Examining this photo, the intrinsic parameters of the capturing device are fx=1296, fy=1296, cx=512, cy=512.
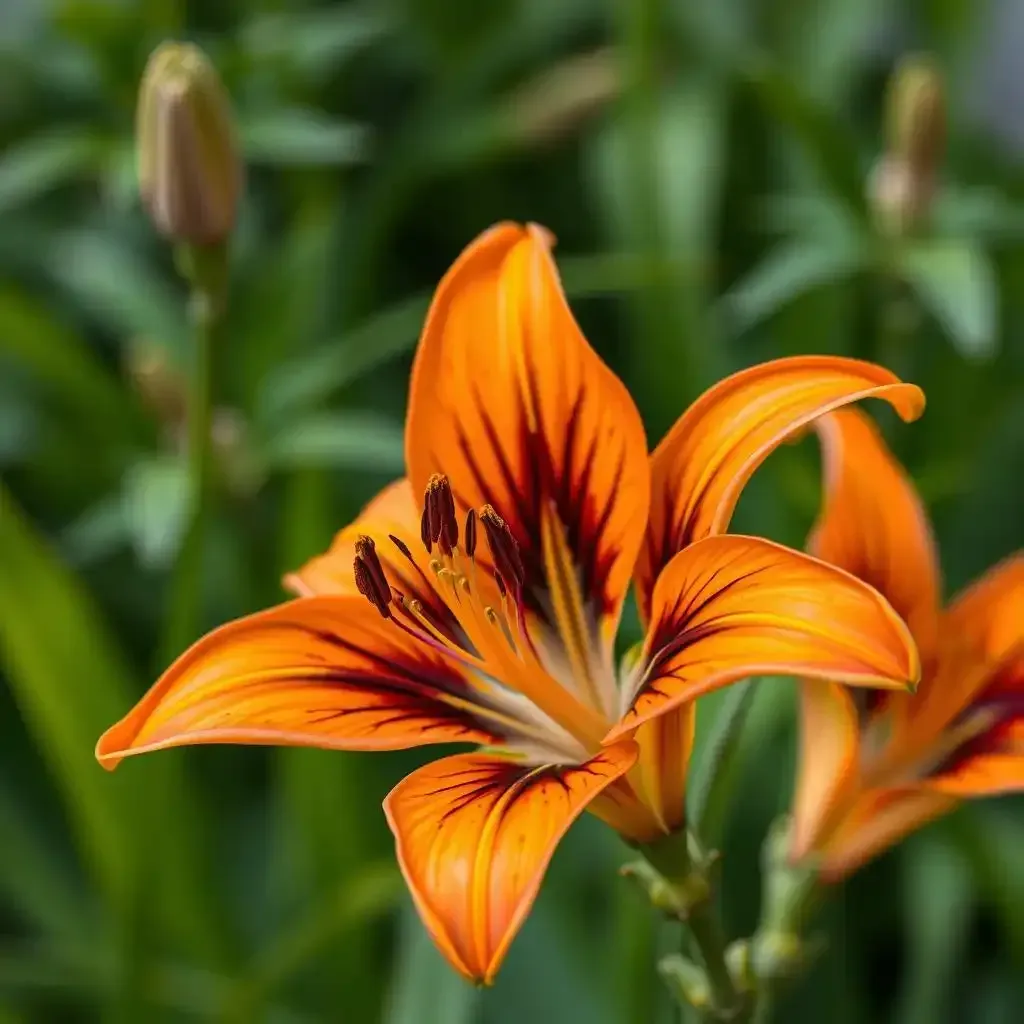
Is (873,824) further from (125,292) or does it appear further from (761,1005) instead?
(125,292)

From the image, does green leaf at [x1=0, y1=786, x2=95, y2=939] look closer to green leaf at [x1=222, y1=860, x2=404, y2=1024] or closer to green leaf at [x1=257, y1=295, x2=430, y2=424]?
green leaf at [x1=222, y1=860, x2=404, y2=1024]

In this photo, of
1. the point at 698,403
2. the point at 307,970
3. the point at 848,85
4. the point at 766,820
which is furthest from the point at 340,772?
the point at 848,85

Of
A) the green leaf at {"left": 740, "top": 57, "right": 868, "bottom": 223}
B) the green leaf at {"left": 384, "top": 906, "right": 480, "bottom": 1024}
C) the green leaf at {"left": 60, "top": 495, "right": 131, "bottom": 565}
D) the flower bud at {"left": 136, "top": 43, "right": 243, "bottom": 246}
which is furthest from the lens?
the green leaf at {"left": 60, "top": 495, "right": 131, "bottom": 565}

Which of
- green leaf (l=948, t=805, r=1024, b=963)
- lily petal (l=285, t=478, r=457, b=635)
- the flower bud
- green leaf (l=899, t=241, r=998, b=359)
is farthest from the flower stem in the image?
green leaf (l=948, t=805, r=1024, b=963)

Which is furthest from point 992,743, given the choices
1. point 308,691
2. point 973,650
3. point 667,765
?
point 308,691

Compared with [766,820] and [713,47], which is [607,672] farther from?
[713,47]

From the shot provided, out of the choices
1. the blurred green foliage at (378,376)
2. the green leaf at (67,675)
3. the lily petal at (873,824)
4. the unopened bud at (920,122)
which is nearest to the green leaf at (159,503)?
the blurred green foliage at (378,376)
